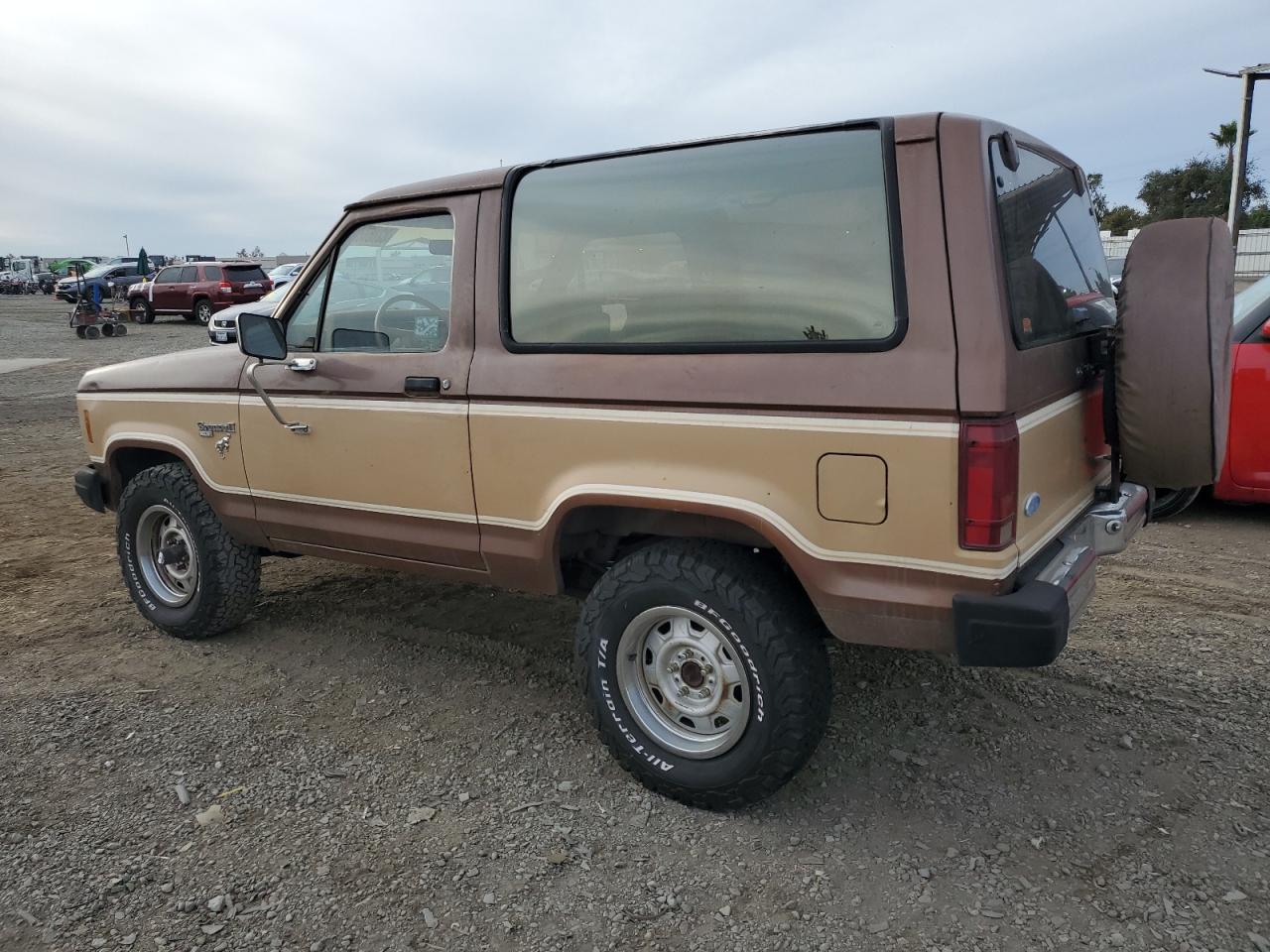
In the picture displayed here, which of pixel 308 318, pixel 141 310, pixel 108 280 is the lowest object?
pixel 308 318

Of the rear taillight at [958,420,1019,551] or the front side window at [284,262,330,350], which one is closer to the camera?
the rear taillight at [958,420,1019,551]

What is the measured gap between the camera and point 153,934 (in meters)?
2.47

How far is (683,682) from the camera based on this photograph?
2.98 meters

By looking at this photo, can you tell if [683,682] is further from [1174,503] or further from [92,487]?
[92,487]

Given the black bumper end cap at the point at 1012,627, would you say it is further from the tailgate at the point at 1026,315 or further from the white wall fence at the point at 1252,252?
the white wall fence at the point at 1252,252

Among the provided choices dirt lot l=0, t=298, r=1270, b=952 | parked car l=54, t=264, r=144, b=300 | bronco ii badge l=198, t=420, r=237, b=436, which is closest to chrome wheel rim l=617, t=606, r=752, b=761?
dirt lot l=0, t=298, r=1270, b=952

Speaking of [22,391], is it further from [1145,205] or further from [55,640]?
[1145,205]

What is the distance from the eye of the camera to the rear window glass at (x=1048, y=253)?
99.3 inches

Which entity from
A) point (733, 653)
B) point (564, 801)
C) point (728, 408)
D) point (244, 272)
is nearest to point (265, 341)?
point (728, 408)

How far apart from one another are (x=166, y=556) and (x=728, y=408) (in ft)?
10.1

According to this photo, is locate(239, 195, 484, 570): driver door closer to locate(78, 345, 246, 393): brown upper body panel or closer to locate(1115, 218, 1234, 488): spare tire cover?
locate(78, 345, 246, 393): brown upper body panel

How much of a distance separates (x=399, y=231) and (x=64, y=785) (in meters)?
2.25

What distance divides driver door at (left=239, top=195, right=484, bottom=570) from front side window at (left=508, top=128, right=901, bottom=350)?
337mm

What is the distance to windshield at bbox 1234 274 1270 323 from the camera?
5582 millimetres
